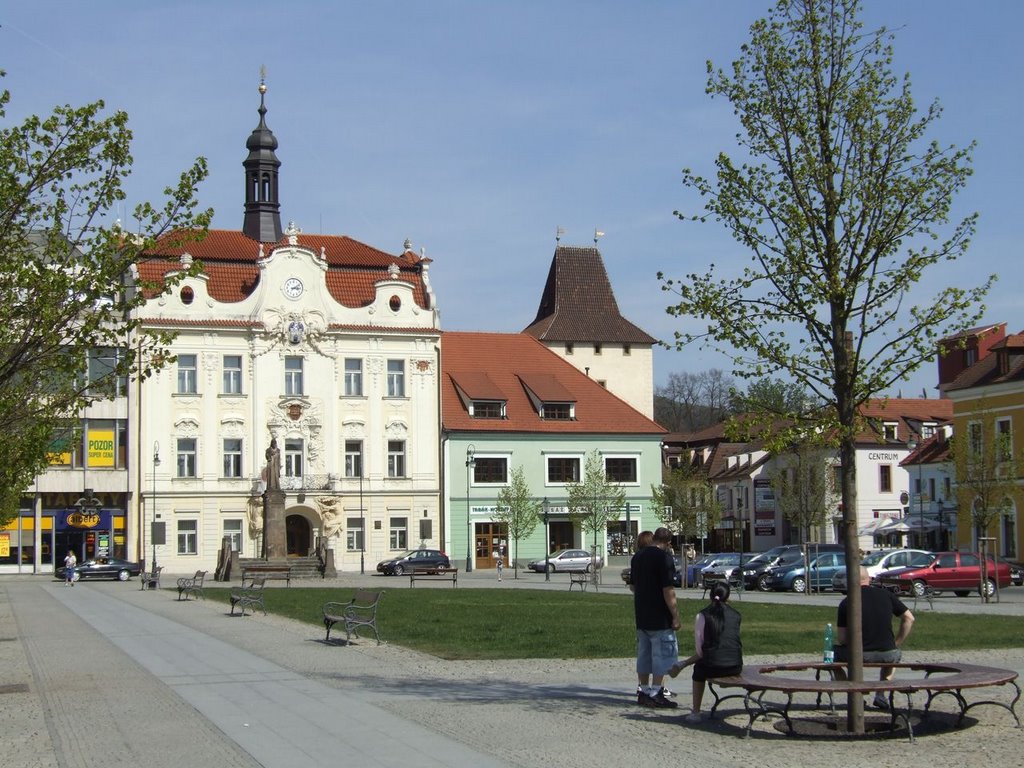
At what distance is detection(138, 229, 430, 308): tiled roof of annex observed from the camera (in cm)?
6706

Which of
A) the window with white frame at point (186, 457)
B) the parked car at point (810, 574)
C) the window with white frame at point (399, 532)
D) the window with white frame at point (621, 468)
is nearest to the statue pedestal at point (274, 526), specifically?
the window with white frame at point (186, 457)

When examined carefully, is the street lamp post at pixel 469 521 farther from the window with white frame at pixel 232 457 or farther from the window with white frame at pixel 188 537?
the window with white frame at pixel 188 537

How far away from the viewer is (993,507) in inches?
1750

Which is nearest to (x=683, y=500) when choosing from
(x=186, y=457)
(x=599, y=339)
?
(x=599, y=339)

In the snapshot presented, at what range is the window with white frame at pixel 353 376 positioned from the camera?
68562mm

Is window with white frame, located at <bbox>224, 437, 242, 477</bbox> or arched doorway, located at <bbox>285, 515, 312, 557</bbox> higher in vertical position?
window with white frame, located at <bbox>224, 437, 242, 477</bbox>

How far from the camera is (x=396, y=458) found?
226 feet

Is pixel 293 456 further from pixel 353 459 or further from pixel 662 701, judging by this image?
pixel 662 701

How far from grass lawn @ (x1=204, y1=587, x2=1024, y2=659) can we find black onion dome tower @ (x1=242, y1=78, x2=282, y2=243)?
37.6m

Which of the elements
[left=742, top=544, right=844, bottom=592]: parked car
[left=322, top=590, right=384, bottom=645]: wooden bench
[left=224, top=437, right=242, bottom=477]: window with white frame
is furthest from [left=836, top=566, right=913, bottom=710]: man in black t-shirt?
[left=224, top=437, right=242, bottom=477]: window with white frame

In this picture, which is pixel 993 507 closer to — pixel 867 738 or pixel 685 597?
pixel 685 597

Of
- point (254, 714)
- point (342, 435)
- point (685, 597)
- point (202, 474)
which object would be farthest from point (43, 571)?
point (254, 714)

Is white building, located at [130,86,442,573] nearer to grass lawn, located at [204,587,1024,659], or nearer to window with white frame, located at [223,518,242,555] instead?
window with white frame, located at [223,518,242,555]

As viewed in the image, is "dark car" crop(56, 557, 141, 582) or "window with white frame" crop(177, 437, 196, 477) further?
"window with white frame" crop(177, 437, 196, 477)
